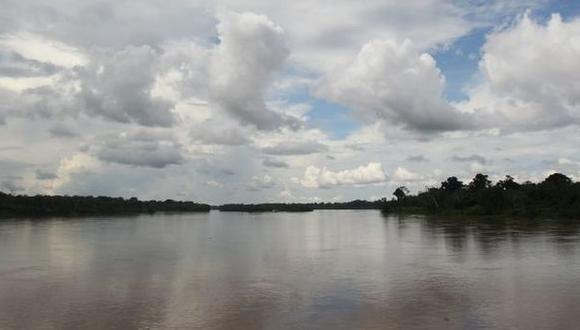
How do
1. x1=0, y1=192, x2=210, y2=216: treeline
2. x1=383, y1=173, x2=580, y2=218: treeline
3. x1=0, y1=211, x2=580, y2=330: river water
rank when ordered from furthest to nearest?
1. x1=0, y1=192, x2=210, y2=216: treeline
2. x1=383, y1=173, x2=580, y2=218: treeline
3. x1=0, y1=211, x2=580, y2=330: river water

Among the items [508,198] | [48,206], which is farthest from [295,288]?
[48,206]

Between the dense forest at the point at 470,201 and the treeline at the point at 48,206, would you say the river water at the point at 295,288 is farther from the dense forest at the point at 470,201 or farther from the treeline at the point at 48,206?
the treeline at the point at 48,206

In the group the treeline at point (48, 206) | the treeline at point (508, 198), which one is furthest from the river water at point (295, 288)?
the treeline at point (48, 206)

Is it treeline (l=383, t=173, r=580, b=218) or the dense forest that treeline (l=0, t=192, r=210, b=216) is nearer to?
the dense forest

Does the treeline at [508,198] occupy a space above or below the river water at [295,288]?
above

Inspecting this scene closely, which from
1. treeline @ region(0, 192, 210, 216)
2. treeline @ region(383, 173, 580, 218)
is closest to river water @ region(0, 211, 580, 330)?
treeline @ region(383, 173, 580, 218)

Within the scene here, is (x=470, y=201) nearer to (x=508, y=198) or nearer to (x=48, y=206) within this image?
(x=508, y=198)

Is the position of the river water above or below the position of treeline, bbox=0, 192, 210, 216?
below

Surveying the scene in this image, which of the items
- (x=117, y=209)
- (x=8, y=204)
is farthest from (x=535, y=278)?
(x=117, y=209)

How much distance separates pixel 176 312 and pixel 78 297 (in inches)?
196

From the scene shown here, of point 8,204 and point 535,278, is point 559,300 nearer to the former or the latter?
point 535,278

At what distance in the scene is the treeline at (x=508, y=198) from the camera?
284ft

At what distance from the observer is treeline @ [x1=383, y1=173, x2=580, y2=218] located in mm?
86500

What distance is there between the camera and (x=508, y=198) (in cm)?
9719
